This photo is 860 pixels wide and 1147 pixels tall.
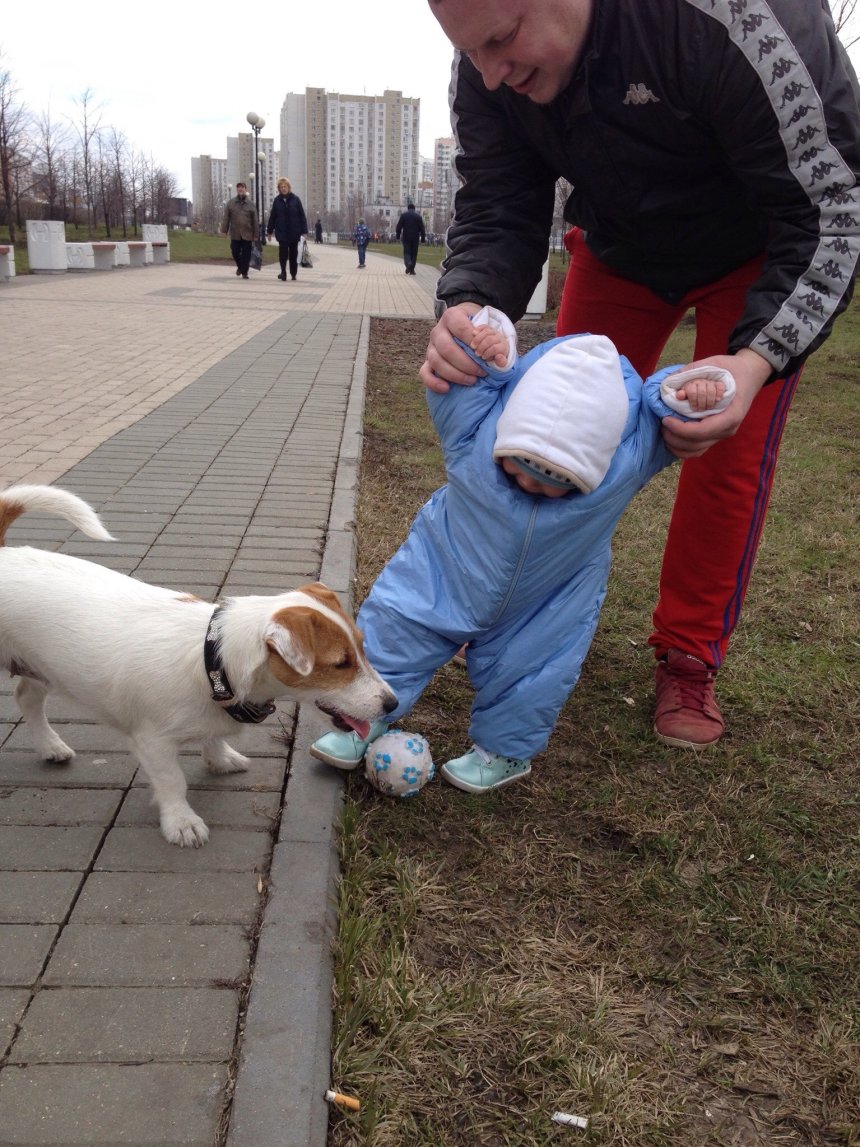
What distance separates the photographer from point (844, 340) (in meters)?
13.2

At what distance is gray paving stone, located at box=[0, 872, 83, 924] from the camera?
87.8 inches

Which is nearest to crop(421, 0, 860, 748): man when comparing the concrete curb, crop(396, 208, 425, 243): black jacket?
the concrete curb

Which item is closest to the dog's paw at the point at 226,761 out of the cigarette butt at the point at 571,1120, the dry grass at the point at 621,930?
the dry grass at the point at 621,930

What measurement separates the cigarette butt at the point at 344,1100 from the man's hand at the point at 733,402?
1714 millimetres

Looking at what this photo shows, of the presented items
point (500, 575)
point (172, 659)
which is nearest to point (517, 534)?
point (500, 575)

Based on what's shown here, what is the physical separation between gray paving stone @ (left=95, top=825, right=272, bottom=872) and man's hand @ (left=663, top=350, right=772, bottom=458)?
1.59 metres

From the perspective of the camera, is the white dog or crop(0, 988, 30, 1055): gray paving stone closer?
crop(0, 988, 30, 1055): gray paving stone

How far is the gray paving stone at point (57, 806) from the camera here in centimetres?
260

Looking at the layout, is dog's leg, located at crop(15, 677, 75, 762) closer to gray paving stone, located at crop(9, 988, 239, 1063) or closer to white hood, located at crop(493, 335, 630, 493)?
gray paving stone, located at crop(9, 988, 239, 1063)

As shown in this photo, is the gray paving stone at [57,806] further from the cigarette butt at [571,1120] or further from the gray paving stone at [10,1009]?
the cigarette butt at [571,1120]

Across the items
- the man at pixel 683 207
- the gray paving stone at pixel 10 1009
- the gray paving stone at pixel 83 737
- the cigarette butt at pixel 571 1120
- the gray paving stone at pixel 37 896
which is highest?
the man at pixel 683 207

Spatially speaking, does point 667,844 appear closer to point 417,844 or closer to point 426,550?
point 417,844

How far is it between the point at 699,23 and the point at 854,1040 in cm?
235

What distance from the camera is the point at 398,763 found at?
2.72 metres
